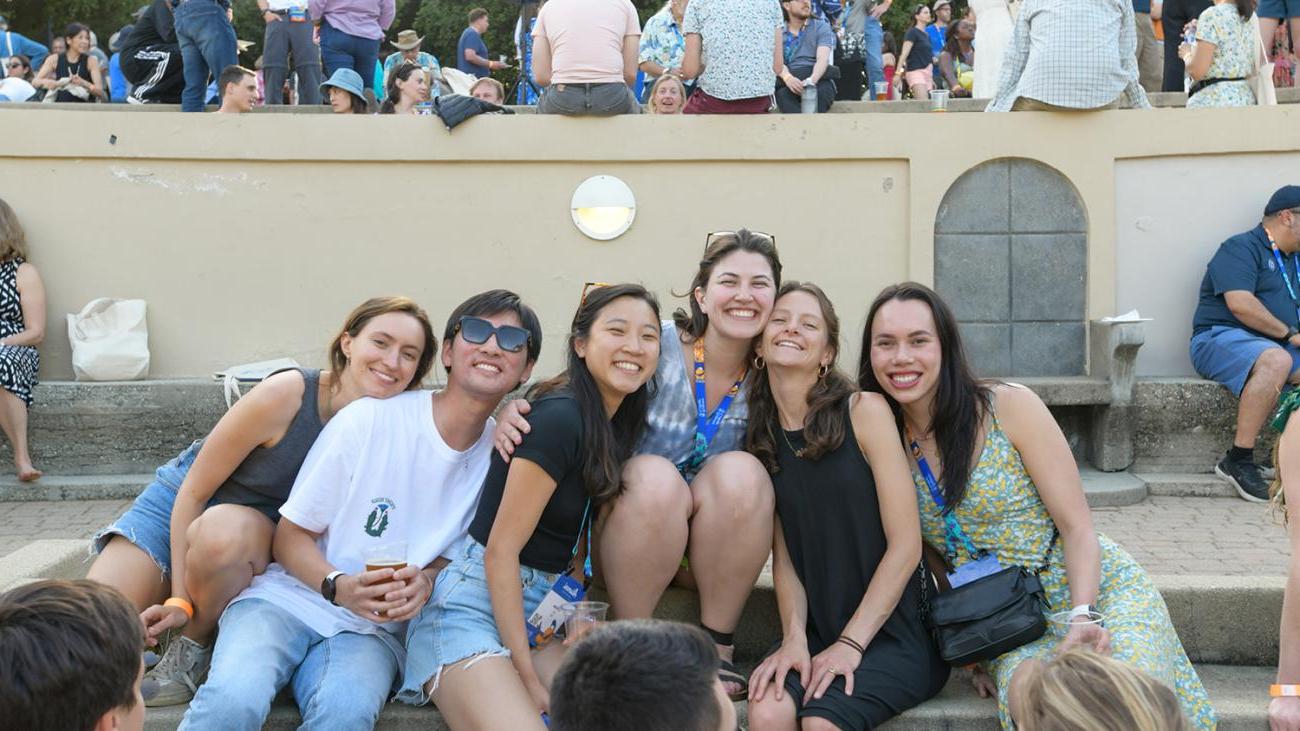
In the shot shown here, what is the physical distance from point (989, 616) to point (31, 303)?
629 cm

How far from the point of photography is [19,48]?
14.4 metres

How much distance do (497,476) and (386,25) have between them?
25.7ft

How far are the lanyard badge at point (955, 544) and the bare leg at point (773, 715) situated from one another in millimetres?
636

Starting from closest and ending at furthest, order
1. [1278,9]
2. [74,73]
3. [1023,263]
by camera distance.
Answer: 1. [1023,263]
2. [1278,9]
3. [74,73]

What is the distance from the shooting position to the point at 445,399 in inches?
160

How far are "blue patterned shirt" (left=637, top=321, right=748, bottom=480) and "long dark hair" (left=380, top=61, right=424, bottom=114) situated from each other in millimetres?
6128

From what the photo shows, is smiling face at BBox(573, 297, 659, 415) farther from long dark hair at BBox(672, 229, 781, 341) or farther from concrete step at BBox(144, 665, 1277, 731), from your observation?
concrete step at BBox(144, 665, 1277, 731)

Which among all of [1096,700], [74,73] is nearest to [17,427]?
[1096,700]

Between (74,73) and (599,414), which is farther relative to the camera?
(74,73)

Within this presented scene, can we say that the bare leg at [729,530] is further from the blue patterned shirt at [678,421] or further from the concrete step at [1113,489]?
the concrete step at [1113,489]

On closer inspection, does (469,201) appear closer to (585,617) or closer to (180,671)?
(180,671)

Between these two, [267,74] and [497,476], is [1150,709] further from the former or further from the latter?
[267,74]

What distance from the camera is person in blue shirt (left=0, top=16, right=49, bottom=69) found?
558 inches

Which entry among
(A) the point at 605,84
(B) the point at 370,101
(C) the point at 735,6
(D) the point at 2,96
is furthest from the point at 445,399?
(D) the point at 2,96
